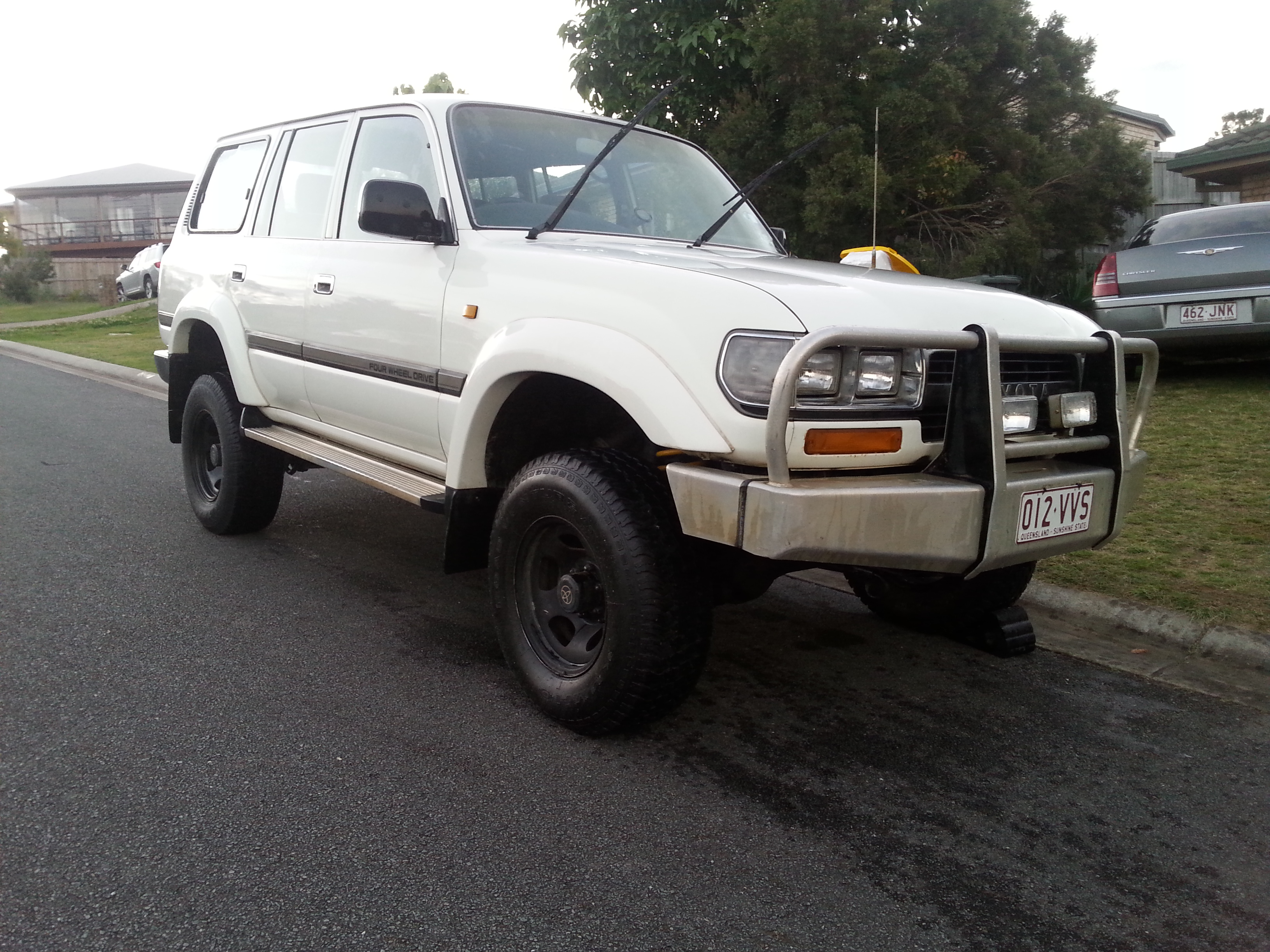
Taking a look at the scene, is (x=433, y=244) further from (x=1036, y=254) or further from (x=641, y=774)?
(x=1036, y=254)

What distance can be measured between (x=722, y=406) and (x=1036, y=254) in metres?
11.0

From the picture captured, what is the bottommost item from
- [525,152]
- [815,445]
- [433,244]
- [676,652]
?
[676,652]

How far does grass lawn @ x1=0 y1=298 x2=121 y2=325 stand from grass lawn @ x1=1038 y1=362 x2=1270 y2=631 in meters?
24.1

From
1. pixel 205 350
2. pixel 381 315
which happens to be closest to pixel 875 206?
pixel 381 315

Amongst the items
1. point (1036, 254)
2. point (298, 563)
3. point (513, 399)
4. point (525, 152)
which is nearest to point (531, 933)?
point (513, 399)

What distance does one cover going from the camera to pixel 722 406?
2723 mm

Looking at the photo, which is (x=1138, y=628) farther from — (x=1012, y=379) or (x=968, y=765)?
(x=1012, y=379)

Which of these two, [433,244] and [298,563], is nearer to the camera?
[433,244]

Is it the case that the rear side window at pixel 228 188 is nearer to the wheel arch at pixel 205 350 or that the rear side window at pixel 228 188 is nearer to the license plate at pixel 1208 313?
the wheel arch at pixel 205 350

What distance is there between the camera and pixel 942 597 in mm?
3994

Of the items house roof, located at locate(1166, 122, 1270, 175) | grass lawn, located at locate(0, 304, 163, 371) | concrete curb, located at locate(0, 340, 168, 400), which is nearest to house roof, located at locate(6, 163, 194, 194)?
grass lawn, located at locate(0, 304, 163, 371)

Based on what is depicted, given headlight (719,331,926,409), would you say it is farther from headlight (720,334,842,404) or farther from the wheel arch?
the wheel arch

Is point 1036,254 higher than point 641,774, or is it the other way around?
point 1036,254

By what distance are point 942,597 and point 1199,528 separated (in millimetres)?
1860
